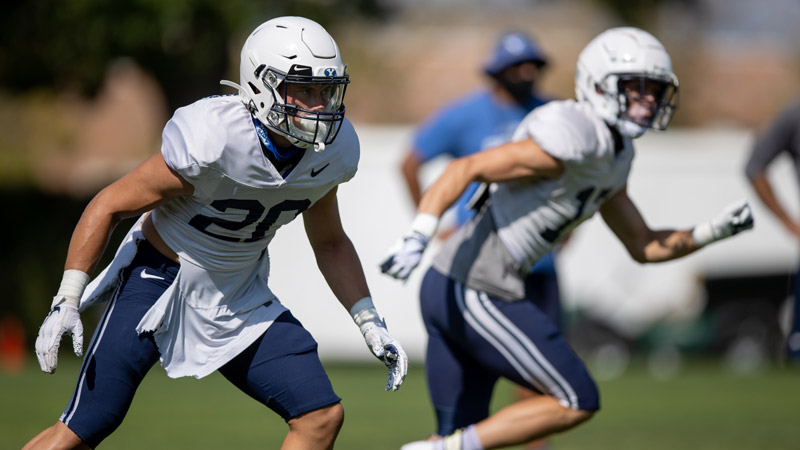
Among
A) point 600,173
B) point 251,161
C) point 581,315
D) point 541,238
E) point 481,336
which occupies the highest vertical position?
point 251,161

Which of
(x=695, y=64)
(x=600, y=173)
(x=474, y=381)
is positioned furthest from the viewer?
(x=695, y=64)

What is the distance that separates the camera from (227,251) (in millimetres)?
3682

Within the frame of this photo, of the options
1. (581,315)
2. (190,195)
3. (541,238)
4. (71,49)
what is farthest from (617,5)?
(190,195)

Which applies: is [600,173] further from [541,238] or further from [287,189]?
[287,189]

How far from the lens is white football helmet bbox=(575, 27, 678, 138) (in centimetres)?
429

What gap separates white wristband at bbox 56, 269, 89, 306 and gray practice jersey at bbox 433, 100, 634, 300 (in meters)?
1.63

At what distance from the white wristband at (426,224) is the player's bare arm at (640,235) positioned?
0.95 metres

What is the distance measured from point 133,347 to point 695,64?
80.5 ft

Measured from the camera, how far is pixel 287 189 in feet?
11.7

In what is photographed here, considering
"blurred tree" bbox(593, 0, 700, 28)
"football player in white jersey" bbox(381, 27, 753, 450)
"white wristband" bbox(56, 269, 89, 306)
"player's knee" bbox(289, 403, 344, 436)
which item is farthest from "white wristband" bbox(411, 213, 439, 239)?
"blurred tree" bbox(593, 0, 700, 28)

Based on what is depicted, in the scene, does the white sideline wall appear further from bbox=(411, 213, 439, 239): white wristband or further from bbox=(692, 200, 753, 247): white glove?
bbox=(411, 213, 439, 239): white wristband

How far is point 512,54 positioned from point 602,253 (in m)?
6.39

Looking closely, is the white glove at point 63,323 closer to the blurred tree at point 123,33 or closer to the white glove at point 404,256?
the white glove at point 404,256

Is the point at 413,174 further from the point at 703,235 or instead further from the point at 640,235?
the point at 703,235
